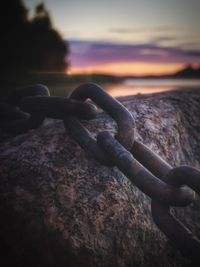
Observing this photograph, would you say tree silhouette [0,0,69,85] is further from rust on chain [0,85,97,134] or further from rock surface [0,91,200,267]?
rock surface [0,91,200,267]

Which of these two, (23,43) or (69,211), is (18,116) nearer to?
(69,211)

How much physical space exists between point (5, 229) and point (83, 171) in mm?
483

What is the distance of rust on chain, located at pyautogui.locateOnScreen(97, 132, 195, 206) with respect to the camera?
1.45 m

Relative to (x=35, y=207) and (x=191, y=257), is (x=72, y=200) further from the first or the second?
(x=191, y=257)

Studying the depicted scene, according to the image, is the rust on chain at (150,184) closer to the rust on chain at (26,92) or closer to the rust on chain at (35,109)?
the rust on chain at (35,109)

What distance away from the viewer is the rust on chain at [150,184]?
4.77ft

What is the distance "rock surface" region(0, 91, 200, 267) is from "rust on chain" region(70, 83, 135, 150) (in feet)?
0.73

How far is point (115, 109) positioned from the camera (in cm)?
178

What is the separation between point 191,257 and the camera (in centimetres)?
143

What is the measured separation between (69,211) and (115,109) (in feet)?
1.88

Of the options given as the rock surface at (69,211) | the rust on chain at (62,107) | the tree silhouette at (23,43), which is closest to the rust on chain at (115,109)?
the rust on chain at (62,107)

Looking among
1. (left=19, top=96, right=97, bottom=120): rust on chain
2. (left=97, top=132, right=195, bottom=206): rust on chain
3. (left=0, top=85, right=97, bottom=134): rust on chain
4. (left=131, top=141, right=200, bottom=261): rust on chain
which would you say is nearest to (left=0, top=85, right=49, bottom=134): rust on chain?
(left=0, top=85, right=97, bottom=134): rust on chain

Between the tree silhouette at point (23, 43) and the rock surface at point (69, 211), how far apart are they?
97.6ft

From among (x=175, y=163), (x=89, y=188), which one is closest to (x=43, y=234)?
(x=89, y=188)
